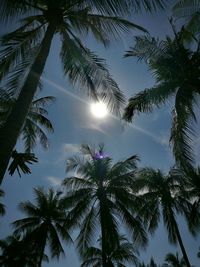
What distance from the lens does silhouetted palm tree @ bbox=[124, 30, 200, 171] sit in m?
9.95

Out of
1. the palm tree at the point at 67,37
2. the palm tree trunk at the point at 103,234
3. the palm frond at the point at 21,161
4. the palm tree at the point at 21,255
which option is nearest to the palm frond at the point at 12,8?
the palm tree at the point at 67,37

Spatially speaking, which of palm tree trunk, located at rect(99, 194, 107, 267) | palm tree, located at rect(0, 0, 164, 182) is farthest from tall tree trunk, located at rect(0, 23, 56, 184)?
palm tree trunk, located at rect(99, 194, 107, 267)

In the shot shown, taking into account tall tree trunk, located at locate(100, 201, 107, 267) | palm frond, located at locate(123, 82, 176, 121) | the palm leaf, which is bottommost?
tall tree trunk, located at locate(100, 201, 107, 267)

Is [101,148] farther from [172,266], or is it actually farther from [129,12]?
[172,266]

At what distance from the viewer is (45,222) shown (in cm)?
2106

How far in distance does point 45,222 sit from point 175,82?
15.3 m

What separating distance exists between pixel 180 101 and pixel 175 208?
441 inches

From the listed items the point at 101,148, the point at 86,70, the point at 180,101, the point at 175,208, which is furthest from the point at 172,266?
the point at 86,70

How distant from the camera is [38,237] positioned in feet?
65.0

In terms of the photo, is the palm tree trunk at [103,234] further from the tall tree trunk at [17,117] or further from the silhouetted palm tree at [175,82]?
the tall tree trunk at [17,117]

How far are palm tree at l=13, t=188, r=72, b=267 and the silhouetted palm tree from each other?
1252 centimetres

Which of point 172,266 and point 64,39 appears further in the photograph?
point 172,266

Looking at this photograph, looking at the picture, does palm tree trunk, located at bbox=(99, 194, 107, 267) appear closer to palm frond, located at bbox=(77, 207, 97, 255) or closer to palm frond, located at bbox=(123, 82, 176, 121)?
palm frond, located at bbox=(77, 207, 97, 255)

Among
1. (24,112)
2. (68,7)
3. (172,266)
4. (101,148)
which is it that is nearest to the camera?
(24,112)
